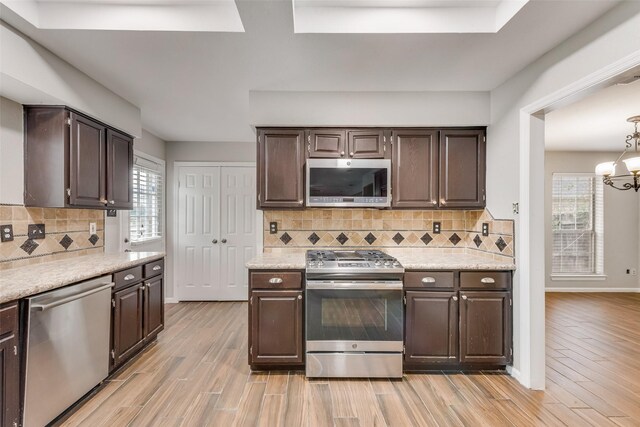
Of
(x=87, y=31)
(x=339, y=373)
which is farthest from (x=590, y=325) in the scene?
(x=87, y=31)

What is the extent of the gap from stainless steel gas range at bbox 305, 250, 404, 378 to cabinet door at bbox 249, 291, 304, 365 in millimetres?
117

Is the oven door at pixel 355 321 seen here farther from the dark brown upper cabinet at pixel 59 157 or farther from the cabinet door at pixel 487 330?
the dark brown upper cabinet at pixel 59 157

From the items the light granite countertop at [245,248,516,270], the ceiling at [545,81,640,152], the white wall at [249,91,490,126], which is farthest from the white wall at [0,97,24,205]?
the ceiling at [545,81,640,152]

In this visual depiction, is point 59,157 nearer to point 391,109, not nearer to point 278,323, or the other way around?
point 278,323

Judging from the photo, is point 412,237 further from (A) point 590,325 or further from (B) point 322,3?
(A) point 590,325

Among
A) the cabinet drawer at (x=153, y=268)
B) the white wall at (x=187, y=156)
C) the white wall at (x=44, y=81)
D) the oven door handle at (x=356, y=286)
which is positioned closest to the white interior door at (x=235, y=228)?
the white wall at (x=187, y=156)

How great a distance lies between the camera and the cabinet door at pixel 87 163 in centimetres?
246

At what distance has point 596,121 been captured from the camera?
379cm

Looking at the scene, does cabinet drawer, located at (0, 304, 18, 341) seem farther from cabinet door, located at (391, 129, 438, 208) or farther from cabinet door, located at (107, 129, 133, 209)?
cabinet door, located at (391, 129, 438, 208)

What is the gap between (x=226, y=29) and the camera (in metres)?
1.95

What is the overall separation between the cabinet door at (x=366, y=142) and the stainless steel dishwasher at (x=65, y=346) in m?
2.32

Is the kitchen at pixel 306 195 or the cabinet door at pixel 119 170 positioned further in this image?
the cabinet door at pixel 119 170

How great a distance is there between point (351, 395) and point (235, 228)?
10.1 ft

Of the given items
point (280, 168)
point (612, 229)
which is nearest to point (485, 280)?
point (280, 168)
